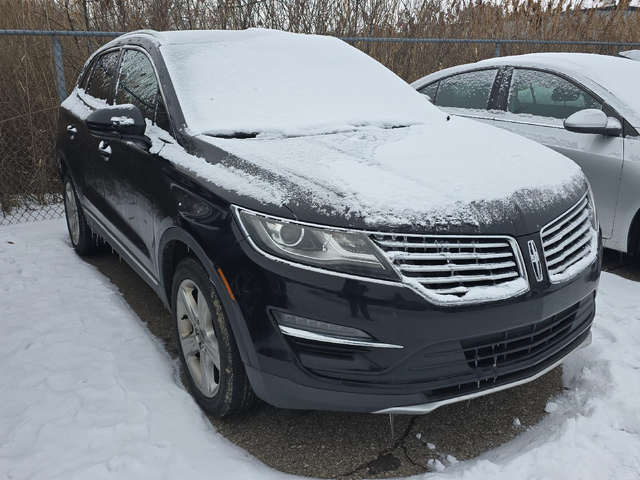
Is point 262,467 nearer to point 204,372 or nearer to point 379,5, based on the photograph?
point 204,372

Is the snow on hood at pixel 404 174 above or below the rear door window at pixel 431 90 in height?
above

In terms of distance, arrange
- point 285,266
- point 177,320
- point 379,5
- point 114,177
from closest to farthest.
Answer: point 285,266 < point 177,320 < point 114,177 < point 379,5

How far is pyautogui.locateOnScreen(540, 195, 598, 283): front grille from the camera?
2.13 m

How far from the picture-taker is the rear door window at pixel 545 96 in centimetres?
431

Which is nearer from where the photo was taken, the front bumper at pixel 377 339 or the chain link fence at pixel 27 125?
the front bumper at pixel 377 339

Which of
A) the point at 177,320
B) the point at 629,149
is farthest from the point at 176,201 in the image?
the point at 629,149

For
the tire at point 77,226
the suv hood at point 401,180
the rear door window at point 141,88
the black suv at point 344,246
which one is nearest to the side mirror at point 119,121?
the black suv at point 344,246

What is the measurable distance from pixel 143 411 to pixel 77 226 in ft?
8.44

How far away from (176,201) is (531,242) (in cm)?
147

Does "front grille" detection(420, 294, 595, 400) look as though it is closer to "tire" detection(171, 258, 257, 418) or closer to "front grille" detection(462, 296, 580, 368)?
"front grille" detection(462, 296, 580, 368)

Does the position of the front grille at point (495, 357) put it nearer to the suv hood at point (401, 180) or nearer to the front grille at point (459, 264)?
the front grille at point (459, 264)

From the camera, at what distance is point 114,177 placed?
332 cm

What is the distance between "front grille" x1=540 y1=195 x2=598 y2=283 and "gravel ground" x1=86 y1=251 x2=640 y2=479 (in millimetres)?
723

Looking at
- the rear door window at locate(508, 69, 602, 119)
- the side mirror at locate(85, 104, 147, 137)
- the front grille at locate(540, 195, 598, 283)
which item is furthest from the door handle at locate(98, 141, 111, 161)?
the rear door window at locate(508, 69, 602, 119)
